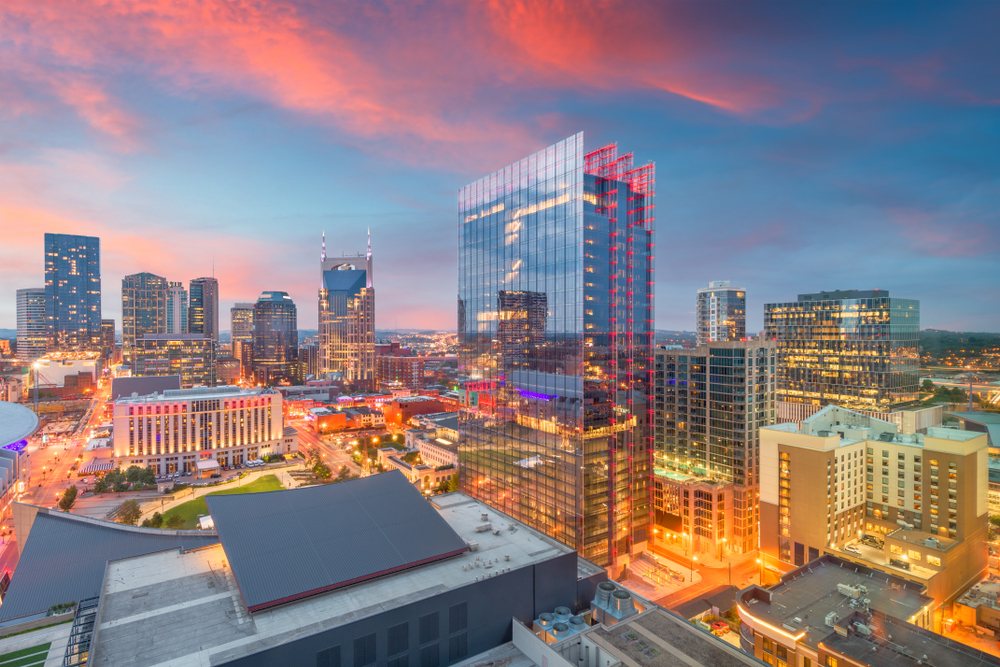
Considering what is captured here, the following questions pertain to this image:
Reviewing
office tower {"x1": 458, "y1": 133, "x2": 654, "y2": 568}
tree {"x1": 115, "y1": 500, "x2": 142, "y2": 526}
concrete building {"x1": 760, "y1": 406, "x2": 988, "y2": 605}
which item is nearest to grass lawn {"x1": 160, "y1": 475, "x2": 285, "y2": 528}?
tree {"x1": 115, "y1": 500, "x2": 142, "y2": 526}

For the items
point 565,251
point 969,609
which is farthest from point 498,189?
point 969,609

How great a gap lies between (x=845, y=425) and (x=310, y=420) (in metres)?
172

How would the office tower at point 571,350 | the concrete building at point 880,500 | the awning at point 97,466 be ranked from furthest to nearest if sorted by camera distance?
the awning at point 97,466
the office tower at point 571,350
the concrete building at point 880,500

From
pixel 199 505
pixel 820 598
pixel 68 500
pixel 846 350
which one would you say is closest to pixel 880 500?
pixel 820 598

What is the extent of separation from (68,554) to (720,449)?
94964 millimetres

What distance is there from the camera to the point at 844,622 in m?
42.2

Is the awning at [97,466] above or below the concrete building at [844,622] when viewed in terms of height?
→ below

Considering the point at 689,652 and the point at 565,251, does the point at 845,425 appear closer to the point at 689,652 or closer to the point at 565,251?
the point at 565,251

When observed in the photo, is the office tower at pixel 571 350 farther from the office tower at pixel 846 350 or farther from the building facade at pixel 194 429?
the building facade at pixel 194 429

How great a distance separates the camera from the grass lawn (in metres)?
89.0

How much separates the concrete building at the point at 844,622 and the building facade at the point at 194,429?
133001 millimetres

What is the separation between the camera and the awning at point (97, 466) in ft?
381

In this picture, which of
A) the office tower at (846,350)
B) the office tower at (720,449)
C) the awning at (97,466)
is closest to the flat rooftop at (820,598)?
the office tower at (720,449)

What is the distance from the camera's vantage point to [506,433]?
242 ft
